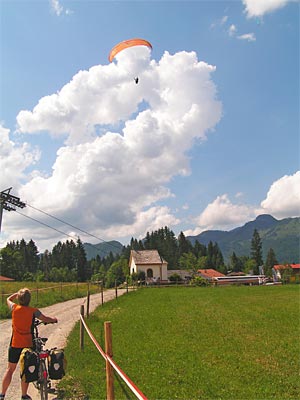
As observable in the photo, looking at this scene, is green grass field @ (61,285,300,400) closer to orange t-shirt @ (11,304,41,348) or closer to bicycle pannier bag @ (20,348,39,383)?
bicycle pannier bag @ (20,348,39,383)

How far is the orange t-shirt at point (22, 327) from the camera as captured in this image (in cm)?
720

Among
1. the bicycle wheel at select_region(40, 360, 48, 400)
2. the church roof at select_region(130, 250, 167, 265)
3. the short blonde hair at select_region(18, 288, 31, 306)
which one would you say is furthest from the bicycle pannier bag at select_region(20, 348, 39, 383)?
the church roof at select_region(130, 250, 167, 265)

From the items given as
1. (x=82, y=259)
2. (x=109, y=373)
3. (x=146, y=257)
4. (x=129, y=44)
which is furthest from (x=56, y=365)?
(x=82, y=259)

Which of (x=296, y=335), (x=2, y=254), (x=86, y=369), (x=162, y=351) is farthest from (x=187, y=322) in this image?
(x=2, y=254)

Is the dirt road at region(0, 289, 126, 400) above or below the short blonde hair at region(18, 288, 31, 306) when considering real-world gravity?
below

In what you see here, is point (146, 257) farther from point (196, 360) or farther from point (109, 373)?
point (109, 373)

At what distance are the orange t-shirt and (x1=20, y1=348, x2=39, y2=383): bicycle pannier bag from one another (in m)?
0.53

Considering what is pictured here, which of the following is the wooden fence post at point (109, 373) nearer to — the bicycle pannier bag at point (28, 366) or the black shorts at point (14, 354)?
the bicycle pannier bag at point (28, 366)

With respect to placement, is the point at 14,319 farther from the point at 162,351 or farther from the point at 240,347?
the point at 240,347

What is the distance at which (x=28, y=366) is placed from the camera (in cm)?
663

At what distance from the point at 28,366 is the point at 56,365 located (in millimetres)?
551

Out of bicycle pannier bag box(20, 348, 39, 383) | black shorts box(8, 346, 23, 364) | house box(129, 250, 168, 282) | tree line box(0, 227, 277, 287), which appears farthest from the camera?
tree line box(0, 227, 277, 287)

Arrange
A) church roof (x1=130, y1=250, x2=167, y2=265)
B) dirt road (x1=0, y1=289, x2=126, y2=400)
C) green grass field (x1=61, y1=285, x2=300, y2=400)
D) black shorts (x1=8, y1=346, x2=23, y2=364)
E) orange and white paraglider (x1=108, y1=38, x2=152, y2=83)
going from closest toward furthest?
1. black shorts (x1=8, y1=346, x2=23, y2=364)
2. green grass field (x1=61, y1=285, x2=300, y2=400)
3. dirt road (x1=0, y1=289, x2=126, y2=400)
4. orange and white paraglider (x1=108, y1=38, x2=152, y2=83)
5. church roof (x1=130, y1=250, x2=167, y2=265)

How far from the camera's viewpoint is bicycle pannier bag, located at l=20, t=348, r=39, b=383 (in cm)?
661
